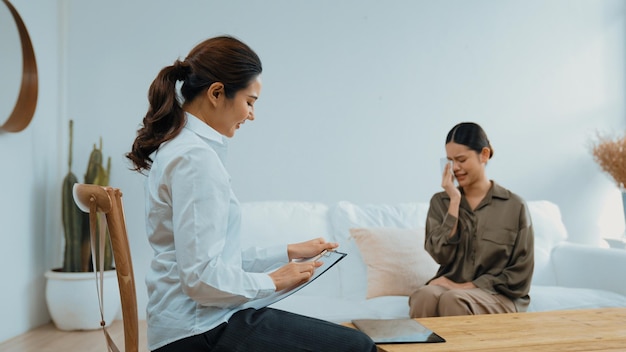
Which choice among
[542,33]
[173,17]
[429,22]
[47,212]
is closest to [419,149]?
[429,22]

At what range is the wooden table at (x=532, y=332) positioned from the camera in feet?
4.91

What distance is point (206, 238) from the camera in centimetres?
122

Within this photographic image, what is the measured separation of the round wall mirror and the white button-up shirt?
228cm

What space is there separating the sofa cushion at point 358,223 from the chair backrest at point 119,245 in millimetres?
1561

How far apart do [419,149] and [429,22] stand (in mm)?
779

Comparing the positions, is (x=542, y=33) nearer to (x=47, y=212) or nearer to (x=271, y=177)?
(x=271, y=177)

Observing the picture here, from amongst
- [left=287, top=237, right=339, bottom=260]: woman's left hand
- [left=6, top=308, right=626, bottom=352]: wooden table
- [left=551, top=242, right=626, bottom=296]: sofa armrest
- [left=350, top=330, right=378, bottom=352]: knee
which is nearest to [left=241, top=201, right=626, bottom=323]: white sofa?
[left=551, top=242, right=626, bottom=296]: sofa armrest

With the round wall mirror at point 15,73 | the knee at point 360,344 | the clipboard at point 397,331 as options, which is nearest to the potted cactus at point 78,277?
the round wall mirror at point 15,73

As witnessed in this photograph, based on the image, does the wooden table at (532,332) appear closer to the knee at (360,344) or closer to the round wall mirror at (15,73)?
the knee at (360,344)

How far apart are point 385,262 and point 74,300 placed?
1.71 m

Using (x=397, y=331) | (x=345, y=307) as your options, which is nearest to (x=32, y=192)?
(x=345, y=307)

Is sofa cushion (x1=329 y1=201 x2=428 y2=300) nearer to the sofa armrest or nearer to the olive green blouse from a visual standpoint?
the olive green blouse

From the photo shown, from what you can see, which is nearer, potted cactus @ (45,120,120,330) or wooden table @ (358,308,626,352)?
wooden table @ (358,308,626,352)

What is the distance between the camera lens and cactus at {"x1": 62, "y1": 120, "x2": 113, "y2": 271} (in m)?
3.54
